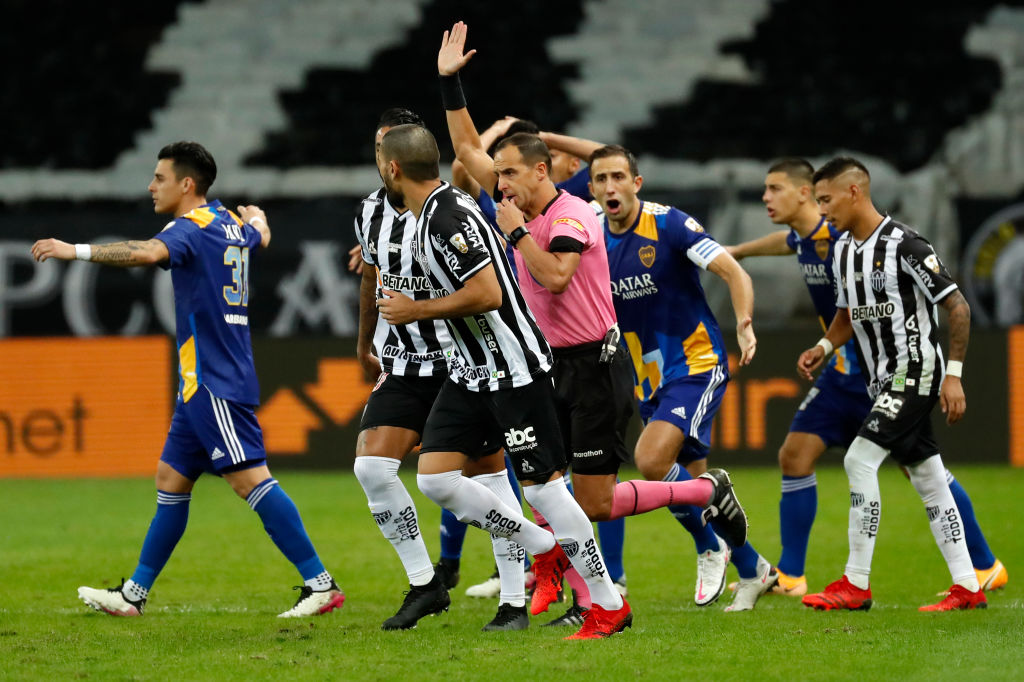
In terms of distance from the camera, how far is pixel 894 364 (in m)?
7.05

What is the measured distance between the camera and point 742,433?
1384cm

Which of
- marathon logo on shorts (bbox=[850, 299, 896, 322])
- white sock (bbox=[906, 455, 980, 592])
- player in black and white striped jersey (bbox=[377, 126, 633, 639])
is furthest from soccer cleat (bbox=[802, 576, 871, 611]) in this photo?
player in black and white striped jersey (bbox=[377, 126, 633, 639])

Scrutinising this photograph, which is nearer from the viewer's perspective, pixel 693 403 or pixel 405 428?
pixel 405 428

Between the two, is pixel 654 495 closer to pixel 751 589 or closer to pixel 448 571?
pixel 751 589

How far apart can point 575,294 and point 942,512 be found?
7.68 ft

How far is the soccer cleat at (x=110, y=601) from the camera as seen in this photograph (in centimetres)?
690

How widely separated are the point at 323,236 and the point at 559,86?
16.8ft

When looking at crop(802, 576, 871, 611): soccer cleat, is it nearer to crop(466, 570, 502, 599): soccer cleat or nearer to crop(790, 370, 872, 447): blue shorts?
crop(790, 370, 872, 447): blue shorts

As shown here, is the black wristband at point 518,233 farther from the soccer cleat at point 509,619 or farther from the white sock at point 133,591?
the white sock at point 133,591

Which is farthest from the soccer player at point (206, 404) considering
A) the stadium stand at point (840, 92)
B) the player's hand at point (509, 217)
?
the stadium stand at point (840, 92)

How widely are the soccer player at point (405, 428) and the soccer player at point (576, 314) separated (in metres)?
0.38

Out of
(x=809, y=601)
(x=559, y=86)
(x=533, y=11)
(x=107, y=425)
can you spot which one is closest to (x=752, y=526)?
(x=809, y=601)

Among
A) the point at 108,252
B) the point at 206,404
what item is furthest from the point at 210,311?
the point at 108,252

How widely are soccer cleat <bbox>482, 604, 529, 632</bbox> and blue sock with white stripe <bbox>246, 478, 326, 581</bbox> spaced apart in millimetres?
1141
